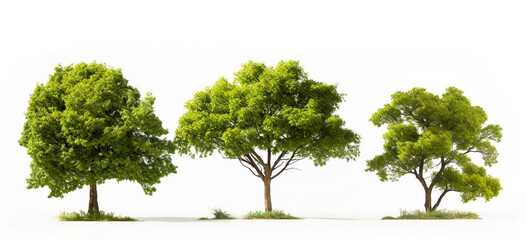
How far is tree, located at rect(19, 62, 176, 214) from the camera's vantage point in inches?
1155

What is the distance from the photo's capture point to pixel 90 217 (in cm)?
3047

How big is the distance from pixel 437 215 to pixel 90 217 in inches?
797

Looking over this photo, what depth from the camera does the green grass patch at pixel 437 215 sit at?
3169cm

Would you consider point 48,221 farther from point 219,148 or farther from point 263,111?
point 263,111

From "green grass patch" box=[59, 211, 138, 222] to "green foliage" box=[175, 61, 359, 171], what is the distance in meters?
5.41

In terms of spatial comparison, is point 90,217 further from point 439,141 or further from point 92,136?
point 439,141

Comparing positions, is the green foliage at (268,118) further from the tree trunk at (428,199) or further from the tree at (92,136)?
the tree trunk at (428,199)

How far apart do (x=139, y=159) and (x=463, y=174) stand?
19.5 metres

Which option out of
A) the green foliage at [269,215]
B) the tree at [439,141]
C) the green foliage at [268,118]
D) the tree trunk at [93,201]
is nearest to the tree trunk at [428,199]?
the tree at [439,141]

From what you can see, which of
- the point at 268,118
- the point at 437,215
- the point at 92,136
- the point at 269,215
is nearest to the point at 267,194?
the point at 269,215

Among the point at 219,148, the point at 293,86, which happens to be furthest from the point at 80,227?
the point at 293,86

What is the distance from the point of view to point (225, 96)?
1264 inches

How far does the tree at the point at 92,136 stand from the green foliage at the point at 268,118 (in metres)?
2.54

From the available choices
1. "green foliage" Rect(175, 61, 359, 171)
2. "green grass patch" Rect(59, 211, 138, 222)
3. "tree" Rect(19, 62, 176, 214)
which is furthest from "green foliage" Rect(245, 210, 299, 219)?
"green grass patch" Rect(59, 211, 138, 222)
